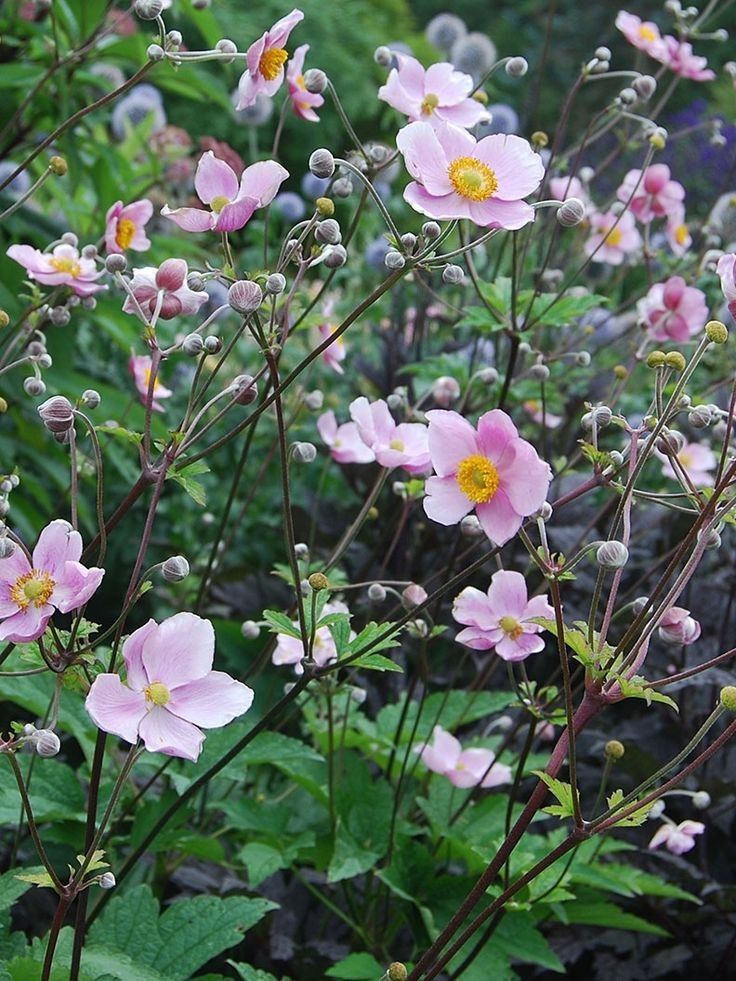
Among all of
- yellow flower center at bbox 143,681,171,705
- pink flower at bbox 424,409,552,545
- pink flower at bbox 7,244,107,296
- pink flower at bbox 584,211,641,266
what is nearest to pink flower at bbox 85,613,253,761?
yellow flower center at bbox 143,681,171,705

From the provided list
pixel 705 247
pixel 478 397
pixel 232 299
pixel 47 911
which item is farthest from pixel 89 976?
pixel 705 247

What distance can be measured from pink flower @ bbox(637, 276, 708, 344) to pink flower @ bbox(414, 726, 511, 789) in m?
0.64

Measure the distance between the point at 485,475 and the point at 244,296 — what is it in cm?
23

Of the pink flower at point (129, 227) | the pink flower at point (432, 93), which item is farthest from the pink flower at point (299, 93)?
the pink flower at point (129, 227)

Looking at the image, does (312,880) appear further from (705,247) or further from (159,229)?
(159,229)

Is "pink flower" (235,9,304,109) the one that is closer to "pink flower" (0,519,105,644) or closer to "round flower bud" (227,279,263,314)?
"round flower bud" (227,279,263,314)

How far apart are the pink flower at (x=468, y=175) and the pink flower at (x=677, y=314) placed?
750 mm

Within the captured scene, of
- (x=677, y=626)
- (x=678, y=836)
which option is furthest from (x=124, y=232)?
(x=678, y=836)

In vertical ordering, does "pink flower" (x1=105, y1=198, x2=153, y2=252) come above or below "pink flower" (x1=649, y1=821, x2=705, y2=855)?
above

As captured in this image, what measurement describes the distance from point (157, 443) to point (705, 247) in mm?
1514

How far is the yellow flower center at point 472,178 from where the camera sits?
92 centimetres

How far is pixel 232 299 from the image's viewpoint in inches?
34.1

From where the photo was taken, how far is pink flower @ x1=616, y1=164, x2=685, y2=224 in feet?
6.08

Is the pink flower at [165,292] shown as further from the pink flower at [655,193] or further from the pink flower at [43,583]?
the pink flower at [655,193]
